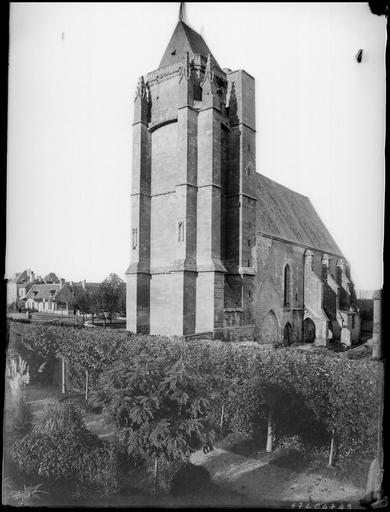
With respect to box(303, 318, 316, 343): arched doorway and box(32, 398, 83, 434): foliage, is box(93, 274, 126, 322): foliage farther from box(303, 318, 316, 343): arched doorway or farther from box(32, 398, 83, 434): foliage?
box(303, 318, 316, 343): arched doorway

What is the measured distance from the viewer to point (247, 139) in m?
20.9

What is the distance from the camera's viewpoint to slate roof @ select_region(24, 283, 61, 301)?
49.4 ft

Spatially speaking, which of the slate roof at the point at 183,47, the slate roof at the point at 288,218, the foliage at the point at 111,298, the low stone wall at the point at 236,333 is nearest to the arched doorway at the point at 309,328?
the slate roof at the point at 288,218

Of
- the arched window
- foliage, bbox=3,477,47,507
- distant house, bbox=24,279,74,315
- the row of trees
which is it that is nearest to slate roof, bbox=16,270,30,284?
distant house, bbox=24,279,74,315

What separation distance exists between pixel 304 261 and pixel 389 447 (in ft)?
69.9

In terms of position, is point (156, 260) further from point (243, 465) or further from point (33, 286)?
point (243, 465)

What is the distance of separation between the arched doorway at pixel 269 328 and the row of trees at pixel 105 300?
786 cm

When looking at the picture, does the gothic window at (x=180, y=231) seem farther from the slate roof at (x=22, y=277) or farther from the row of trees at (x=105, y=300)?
the slate roof at (x=22, y=277)

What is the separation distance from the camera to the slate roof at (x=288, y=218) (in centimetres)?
2655

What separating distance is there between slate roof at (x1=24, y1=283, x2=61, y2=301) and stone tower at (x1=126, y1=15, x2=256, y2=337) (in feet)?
13.7

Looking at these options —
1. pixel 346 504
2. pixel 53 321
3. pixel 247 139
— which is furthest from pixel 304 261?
pixel 346 504

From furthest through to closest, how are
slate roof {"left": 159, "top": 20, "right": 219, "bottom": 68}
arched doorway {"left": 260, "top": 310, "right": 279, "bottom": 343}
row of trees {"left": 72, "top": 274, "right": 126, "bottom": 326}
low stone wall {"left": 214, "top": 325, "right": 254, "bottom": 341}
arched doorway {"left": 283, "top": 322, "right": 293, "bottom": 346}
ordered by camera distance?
1. arched doorway {"left": 283, "top": 322, "right": 293, "bottom": 346}
2. arched doorway {"left": 260, "top": 310, "right": 279, "bottom": 343}
3. slate roof {"left": 159, "top": 20, "right": 219, "bottom": 68}
4. low stone wall {"left": 214, "top": 325, "right": 254, "bottom": 341}
5. row of trees {"left": 72, "top": 274, "right": 126, "bottom": 326}

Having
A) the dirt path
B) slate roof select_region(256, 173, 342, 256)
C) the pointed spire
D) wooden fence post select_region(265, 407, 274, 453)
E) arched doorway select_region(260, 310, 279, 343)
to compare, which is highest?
the pointed spire

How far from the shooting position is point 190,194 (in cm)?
1917
